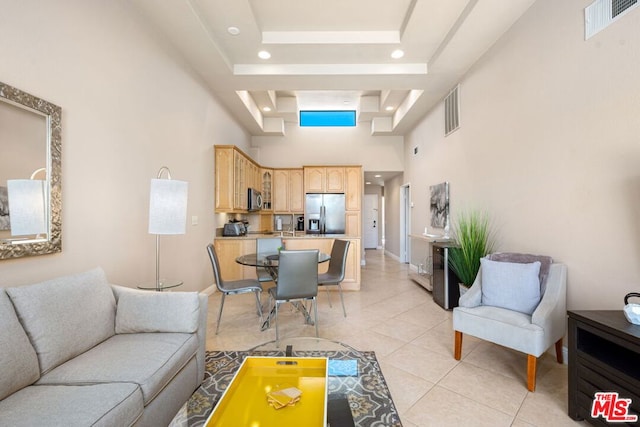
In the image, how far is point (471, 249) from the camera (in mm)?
3180

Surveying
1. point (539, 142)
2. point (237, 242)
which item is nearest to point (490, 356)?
point (539, 142)

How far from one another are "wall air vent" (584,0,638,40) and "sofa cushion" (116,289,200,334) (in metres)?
3.57

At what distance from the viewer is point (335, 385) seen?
145cm

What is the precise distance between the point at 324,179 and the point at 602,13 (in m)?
5.00

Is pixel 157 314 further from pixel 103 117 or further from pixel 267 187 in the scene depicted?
pixel 267 187

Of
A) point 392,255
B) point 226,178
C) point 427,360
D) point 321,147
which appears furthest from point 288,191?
point 427,360

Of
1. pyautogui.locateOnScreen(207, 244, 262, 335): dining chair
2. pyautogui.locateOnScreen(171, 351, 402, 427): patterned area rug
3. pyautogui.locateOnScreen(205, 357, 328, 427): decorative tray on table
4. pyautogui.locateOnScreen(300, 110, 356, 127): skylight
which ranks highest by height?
pyautogui.locateOnScreen(300, 110, 356, 127): skylight

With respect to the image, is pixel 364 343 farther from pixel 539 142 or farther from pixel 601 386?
pixel 539 142

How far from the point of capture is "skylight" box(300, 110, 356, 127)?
22.9 feet

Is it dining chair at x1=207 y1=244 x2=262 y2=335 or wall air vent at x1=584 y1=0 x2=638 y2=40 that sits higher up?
wall air vent at x1=584 y1=0 x2=638 y2=40

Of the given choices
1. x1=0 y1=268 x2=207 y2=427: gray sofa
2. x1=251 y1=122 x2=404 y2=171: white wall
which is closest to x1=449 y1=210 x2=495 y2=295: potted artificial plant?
x1=0 y1=268 x2=207 y2=427: gray sofa

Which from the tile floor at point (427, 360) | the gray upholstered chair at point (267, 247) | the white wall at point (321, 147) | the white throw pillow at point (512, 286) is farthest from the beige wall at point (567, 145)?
the white wall at point (321, 147)

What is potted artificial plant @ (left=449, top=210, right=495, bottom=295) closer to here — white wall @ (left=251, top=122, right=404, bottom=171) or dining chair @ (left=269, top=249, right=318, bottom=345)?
dining chair @ (left=269, top=249, right=318, bottom=345)

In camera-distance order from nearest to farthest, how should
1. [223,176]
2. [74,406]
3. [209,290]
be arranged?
1. [74,406]
2. [209,290]
3. [223,176]
